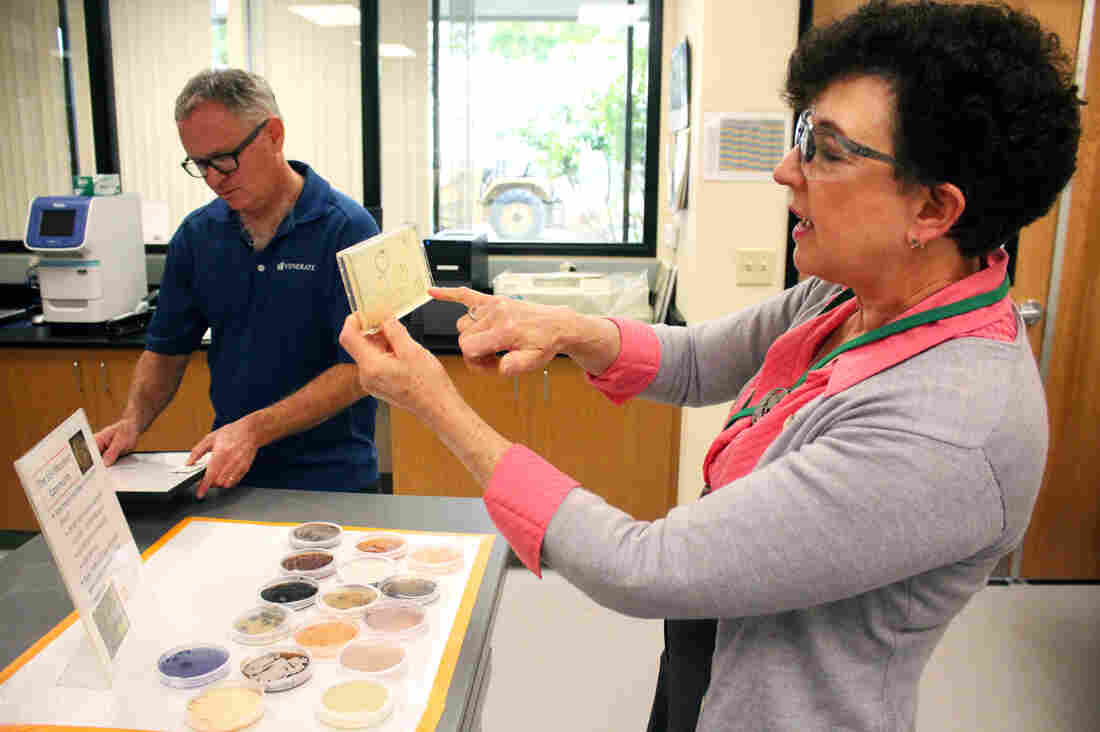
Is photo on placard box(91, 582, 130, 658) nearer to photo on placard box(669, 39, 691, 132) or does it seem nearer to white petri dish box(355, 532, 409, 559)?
white petri dish box(355, 532, 409, 559)

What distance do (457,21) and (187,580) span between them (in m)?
3.18

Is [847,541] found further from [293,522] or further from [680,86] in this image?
[680,86]

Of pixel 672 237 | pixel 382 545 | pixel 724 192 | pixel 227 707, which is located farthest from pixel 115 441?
pixel 672 237

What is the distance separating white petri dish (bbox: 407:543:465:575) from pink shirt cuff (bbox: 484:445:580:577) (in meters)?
0.39

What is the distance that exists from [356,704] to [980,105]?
3.13ft

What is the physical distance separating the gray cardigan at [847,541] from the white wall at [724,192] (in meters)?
2.07

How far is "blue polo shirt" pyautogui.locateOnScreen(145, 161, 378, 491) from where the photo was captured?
1862 millimetres

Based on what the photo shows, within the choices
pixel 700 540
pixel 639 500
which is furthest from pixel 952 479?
pixel 639 500

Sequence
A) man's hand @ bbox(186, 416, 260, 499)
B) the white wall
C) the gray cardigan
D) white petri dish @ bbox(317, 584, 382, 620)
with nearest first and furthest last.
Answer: the gray cardigan, white petri dish @ bbox(317, 584, 382, 620), man's hand @ bbox(186, 416, 260, 499), the white wall

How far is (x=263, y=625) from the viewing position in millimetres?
1117

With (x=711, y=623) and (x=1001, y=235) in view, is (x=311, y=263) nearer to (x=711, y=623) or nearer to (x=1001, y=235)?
(x=711, y=623)

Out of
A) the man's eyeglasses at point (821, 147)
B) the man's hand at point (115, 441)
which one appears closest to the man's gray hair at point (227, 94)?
the man's hand at point (115, 441)

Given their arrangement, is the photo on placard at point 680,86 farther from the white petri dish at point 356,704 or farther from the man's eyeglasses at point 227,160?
the white petri dish at point 356,704

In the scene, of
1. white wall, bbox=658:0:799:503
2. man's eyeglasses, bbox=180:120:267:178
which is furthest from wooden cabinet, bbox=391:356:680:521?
man's eyeglasses, bbox=180:120:267:178
